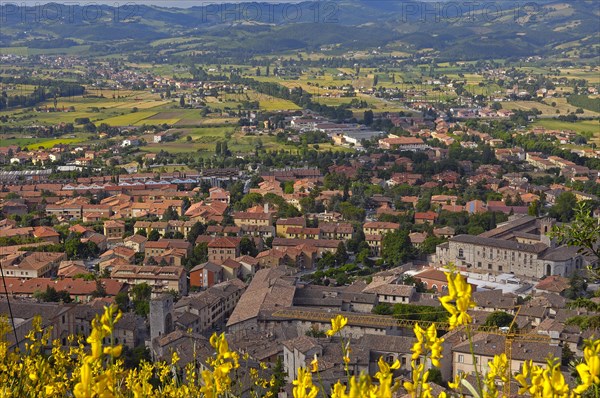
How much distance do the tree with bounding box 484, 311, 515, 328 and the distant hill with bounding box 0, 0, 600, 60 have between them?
2394 inches

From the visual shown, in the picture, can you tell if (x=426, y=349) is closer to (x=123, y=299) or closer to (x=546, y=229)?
(x=123, y=299)

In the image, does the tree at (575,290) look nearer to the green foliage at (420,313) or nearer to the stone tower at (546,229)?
the stone tower at (546,229)

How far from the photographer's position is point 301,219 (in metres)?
19.1

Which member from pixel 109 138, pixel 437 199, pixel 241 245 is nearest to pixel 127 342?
pixel 241 245

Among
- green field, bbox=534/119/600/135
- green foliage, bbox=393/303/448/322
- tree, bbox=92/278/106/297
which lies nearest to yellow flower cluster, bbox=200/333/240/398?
green foliage, bbox=393/303/448/322

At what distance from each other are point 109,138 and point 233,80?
70.3 feet

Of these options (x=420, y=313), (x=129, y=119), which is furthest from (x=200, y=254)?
(x=129, y=119)

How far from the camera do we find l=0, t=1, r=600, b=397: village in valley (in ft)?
36.6

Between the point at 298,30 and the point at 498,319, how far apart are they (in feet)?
264

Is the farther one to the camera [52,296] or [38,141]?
[38,141]

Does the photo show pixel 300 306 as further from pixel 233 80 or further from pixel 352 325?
pixel 233 80

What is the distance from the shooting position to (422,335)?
1.93 m

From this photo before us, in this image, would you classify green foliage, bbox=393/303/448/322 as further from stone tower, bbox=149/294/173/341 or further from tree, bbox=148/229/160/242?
tree, bbox=148/229/160/242

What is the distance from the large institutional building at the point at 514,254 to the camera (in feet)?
51.5
